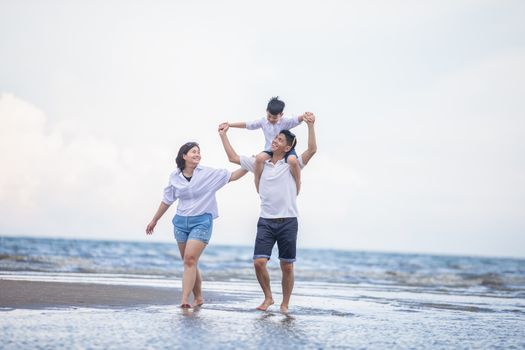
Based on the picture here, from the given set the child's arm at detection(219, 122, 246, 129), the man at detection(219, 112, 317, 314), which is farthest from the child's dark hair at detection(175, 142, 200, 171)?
the man at detection(219, 112, 317, 314)

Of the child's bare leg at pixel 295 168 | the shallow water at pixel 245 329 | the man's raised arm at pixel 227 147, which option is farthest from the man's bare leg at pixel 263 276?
the man's raised arm at pixel 227 147

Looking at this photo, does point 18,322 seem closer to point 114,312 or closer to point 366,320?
point 114,312

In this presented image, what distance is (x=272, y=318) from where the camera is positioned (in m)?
6.27

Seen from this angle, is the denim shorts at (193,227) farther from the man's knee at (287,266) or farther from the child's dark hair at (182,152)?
the man's knee at (287,266)

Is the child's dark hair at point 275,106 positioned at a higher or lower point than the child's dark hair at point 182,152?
higher

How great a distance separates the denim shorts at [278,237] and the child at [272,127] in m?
0.41

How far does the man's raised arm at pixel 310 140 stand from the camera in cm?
676

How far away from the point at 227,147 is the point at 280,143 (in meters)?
0.67

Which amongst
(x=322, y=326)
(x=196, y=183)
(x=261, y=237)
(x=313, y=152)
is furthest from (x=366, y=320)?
(x=196, y=183)

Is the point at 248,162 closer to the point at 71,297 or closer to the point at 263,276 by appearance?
the point at 263,276

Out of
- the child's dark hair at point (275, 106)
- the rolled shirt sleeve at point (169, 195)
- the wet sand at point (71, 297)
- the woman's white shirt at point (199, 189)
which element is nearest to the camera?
the wet sand at point (71, 297)

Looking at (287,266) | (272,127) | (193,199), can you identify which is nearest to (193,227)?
(193,199)

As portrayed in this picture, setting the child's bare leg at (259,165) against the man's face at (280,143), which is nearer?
the man's face at (280,143)

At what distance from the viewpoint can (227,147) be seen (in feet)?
23.8
